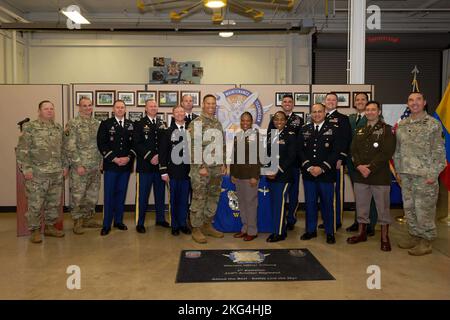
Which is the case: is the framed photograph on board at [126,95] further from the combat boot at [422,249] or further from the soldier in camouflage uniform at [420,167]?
the combat boot at [422,249]

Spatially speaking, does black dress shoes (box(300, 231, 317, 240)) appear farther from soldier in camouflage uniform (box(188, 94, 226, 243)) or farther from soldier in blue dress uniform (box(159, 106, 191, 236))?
soldier in blue dress uniform (box(159, 106, 191, 236))

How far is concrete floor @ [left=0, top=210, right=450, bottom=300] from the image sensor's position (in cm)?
321

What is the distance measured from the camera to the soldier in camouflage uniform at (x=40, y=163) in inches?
187

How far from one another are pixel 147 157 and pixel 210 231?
123 centimetres

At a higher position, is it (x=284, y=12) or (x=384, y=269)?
(x=284, y=12)

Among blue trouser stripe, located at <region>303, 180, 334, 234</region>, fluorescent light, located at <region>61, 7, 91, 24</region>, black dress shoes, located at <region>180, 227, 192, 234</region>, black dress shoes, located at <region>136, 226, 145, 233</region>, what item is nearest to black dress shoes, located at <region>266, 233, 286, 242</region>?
blue trouser stripe, located at <region>303, 180, 334, 234</region>

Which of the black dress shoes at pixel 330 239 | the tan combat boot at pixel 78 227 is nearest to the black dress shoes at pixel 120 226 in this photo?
the tan combat boot at pixel 78 227

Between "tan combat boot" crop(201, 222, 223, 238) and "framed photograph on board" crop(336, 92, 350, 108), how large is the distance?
3.14 meters

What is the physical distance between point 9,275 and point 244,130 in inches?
110

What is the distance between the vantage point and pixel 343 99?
6.67 metres

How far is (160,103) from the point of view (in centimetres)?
664

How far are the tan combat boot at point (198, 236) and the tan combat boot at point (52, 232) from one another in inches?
66.5
